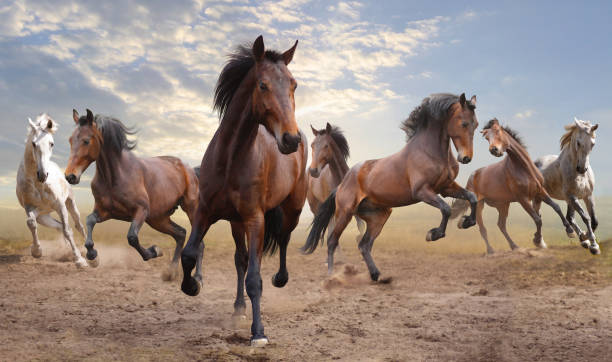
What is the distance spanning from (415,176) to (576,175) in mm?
5122

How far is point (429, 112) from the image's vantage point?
7309 millimetres

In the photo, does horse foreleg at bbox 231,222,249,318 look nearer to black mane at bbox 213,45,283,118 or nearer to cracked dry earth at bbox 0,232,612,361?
cracked dry earth at bbox 0,232,612,361

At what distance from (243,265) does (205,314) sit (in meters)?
1.00

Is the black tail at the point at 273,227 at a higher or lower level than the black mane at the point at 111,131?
lower

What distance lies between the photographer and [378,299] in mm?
6473

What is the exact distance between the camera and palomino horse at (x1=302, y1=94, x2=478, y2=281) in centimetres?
679

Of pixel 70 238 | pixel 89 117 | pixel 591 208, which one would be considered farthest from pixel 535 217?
pixel 70 238

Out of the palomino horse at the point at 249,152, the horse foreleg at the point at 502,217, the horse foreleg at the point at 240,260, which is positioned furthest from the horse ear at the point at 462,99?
the horse foreleg at the point at 502,217

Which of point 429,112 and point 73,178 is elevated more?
point 429,112

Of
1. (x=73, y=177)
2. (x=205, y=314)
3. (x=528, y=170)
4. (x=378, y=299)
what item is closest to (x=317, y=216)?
(x=378, y=299)

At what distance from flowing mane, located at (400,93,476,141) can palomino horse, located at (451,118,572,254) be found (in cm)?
189

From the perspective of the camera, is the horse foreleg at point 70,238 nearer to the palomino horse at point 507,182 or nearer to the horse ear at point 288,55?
the horse ear at point 288,55

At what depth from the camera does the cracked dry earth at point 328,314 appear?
4.00 metres

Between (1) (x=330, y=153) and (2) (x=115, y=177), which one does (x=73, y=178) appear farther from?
(1) (x=330, y=153)
